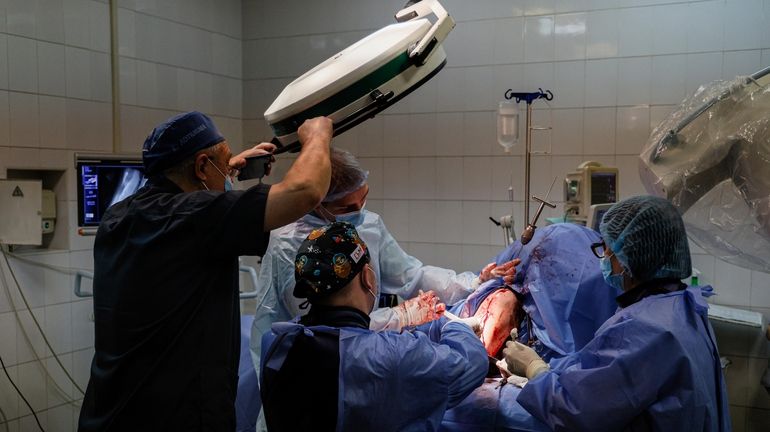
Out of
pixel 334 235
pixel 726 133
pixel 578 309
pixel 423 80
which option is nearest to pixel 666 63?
pixel 726 133

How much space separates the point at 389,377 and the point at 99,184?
269cm

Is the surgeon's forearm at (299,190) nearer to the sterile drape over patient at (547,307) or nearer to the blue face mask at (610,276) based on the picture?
the blue face mask at (610,276)

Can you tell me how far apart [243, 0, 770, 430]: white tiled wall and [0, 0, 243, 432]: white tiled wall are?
0.81 metres

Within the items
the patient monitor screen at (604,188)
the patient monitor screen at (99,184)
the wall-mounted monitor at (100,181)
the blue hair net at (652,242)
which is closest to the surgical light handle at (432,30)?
the blue hair net at (652,242)

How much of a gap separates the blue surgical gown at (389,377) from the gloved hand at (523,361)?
0.39 metres

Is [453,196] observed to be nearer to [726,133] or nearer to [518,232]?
[518,232]

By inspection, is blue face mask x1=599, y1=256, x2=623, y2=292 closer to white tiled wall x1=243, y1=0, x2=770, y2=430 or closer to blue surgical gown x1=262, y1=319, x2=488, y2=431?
blue surgical gown x1=262, y1=319, x2=488, y2=431

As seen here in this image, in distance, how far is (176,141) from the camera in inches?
73.0

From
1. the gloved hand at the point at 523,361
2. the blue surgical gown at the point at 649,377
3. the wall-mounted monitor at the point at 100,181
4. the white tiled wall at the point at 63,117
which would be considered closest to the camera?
the blue surgical gown at the point at 649,377

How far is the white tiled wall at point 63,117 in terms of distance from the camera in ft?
12.1

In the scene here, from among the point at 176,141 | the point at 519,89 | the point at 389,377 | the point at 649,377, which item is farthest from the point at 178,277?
the point at 519,89

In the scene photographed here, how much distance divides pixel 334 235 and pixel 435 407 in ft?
1.71

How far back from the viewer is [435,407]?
1.81 metres

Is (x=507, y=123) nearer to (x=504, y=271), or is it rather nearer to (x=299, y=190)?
(x=504, y=271)
